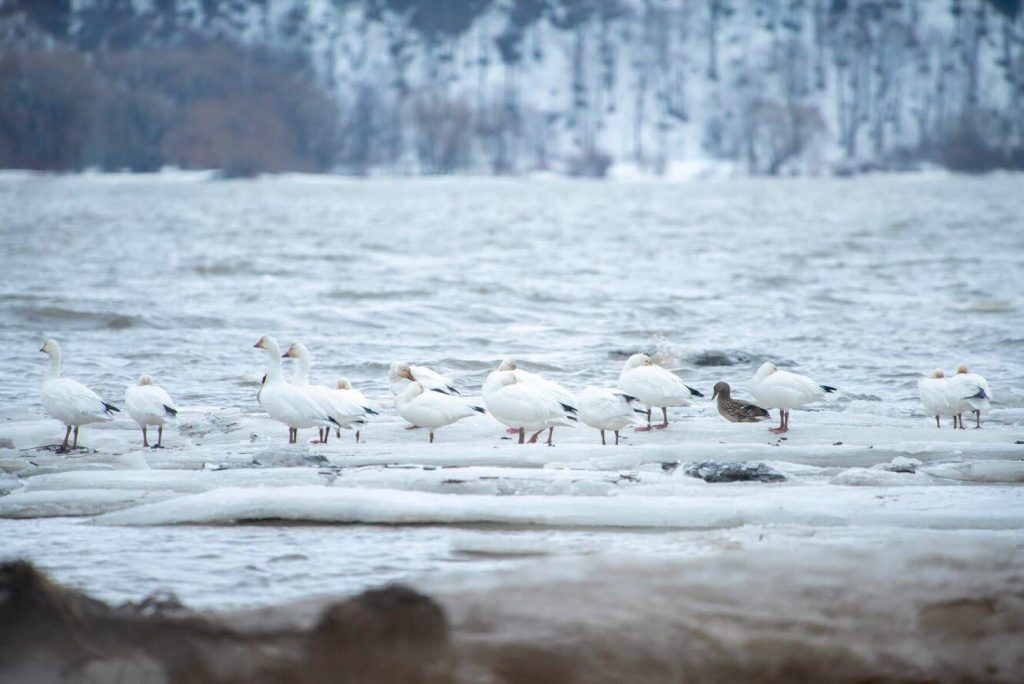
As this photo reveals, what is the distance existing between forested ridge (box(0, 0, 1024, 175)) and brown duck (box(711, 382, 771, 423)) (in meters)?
90.0

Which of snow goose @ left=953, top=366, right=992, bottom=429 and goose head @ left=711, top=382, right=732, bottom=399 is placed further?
goose head @ left=711, top=382, right=732, bottom=399

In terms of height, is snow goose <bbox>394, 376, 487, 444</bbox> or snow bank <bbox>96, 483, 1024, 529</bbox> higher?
snow goose <bbox>394, 376, 487, 444</bbox>

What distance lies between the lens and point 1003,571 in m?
4.09

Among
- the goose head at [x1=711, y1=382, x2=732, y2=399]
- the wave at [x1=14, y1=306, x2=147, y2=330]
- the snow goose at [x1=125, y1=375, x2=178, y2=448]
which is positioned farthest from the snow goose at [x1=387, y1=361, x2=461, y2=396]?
the wave at [x1=14, y1=306, x2=147, y2=330]

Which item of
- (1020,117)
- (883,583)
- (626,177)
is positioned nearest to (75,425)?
(883,583)

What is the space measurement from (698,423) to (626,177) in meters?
101

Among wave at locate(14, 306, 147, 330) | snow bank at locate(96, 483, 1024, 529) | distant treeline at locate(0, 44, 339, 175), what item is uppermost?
distant treeline at locate(0, 44, 339, 175)

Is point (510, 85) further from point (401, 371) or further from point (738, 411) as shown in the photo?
point (738, 411)

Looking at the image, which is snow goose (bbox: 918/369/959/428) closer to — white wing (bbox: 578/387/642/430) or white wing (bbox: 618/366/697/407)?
white wing (bbox: 618/366/697/407)

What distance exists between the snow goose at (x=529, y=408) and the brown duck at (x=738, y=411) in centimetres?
132

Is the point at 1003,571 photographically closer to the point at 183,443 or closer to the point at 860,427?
the point at 860,427

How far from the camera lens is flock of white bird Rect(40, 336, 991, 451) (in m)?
7.13

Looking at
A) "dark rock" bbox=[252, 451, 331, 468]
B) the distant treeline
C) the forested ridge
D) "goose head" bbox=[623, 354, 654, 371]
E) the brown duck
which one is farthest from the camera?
the forested ridge

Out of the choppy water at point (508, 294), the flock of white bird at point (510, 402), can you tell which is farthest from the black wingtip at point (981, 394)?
the choppy water at point (508, 294)
